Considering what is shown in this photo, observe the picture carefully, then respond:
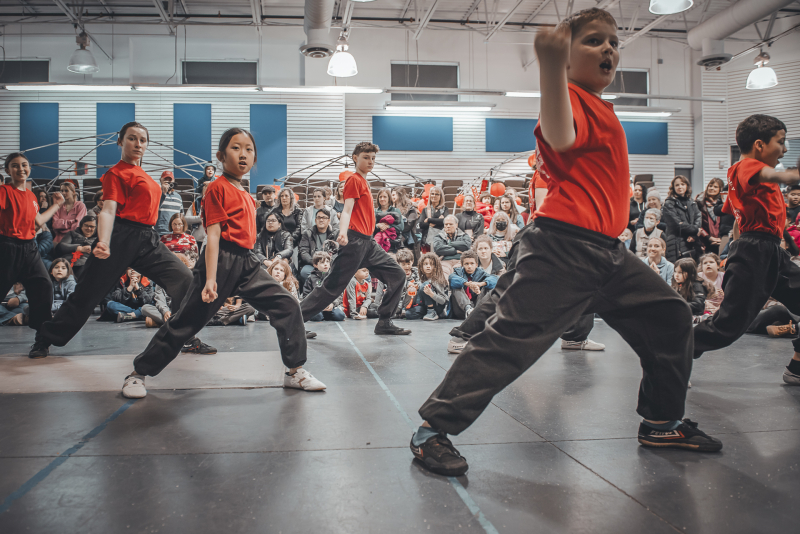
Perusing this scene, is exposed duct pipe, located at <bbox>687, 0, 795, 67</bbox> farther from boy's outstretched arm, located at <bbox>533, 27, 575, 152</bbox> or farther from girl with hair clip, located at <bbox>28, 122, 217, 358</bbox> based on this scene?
boy's outstretched arm, located at <bbox>533, 27, 575, 152</bbox>

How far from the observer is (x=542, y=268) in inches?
75.9

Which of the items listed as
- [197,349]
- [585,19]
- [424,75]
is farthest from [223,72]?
[585,19]

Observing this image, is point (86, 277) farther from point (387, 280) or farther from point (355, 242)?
point (387, 280)

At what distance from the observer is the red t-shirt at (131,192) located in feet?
12.2

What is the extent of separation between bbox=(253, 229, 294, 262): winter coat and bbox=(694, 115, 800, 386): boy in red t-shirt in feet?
21.1

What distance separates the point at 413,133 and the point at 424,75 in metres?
1.75

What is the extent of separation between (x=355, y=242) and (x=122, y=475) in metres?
3.46

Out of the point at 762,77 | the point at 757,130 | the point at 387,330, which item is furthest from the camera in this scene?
the point at 762,77

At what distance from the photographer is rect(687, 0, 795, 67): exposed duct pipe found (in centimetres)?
1185

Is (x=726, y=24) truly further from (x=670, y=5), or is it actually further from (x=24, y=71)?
(x=24, y=71)

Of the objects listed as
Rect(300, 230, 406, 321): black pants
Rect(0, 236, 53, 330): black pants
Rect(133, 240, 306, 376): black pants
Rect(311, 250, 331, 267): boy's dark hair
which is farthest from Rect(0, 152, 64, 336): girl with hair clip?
Rect(311, 250, 331, 267): boy's dark hair

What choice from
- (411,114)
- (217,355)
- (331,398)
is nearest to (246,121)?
(411,114)

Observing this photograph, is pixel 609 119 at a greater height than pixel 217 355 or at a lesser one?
greater

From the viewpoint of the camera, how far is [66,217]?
354 inches
